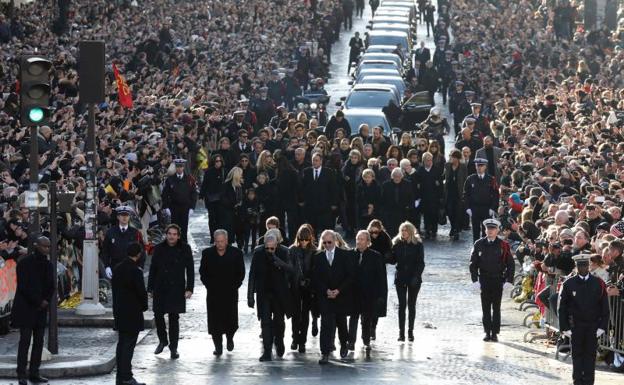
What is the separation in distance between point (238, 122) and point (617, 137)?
27.5 ft

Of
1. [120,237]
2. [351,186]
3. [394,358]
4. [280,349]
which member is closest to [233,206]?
[351,186]

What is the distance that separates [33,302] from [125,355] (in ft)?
3.73

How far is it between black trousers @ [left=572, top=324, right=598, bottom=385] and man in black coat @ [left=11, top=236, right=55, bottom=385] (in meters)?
5.55

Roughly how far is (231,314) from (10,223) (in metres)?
3.00

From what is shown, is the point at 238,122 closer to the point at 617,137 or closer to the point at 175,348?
the point at 617,137

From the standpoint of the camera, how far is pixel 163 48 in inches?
2119

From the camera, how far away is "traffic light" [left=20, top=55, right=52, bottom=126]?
21.7 metres

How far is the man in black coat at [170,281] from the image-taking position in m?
23.1

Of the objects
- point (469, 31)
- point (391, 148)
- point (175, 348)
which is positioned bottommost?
point (175, 348)

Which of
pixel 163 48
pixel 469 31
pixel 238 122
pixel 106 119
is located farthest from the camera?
pixel 469 31

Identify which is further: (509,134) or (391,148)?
(509,134)

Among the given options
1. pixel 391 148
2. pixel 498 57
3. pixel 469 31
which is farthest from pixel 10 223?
pixel 469 31

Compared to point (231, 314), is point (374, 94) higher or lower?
higher

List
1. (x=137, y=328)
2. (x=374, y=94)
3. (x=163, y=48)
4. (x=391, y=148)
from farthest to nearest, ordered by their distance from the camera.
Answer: (x=163, y=48) < (x=374, y=94) < (x=391, y=148) < (x=137, y=328)
